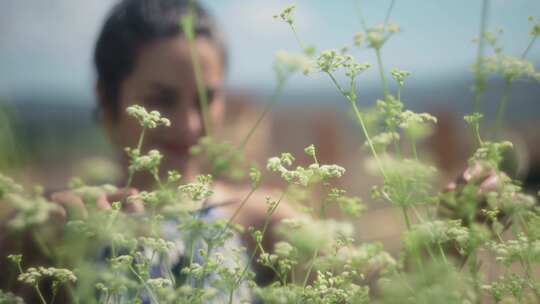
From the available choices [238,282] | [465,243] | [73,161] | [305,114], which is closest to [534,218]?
[465,243]

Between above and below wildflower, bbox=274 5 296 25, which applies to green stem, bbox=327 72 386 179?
below

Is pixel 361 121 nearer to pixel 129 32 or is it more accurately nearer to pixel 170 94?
pixel 170 94

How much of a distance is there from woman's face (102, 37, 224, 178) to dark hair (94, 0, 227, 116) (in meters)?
0.03

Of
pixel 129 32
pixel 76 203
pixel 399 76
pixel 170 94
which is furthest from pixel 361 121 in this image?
pixel 129 32

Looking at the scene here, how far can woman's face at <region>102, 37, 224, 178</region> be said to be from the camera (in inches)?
57.9

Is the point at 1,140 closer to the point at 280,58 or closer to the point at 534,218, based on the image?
the point at 280,58

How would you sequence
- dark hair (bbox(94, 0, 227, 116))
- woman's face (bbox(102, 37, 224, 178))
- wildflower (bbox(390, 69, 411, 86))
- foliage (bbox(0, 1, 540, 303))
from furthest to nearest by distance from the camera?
dark hair (bbox(94, 0, 227, 116)), woman's face (bbox(102, 37, 224, 178)), wildflower (bbox(390, 69, 411, 86)), foliage (bbox(0, 1, 540, 303))

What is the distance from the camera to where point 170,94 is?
1.49 m

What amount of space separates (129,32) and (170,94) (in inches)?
10.2

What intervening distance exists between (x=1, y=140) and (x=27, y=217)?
23cm

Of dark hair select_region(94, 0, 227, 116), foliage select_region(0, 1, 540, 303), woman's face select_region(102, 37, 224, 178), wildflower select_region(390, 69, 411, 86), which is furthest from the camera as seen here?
dark hair select_region(94, 0, 227, 116)

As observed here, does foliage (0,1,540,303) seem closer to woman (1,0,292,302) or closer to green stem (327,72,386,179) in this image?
green stem (327,72,386,179)

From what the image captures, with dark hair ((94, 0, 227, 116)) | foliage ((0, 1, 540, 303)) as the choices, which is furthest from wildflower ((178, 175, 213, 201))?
dark hair ((94, 0, 227, 116))

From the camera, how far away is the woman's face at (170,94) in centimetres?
147
